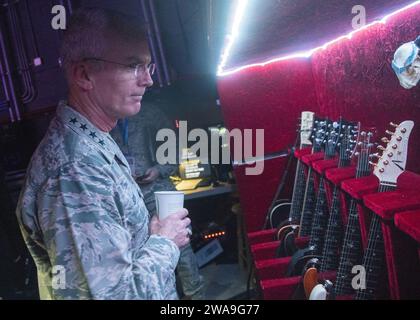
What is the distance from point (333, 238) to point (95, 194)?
2275 mm

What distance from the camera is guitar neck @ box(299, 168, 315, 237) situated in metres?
3.36

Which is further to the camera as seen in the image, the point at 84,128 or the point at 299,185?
the point at 299,185

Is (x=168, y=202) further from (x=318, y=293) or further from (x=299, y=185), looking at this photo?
(x=299, y=185)

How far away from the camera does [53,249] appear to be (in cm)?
104

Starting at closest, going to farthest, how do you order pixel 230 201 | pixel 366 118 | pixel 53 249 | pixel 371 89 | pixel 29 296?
pixel 53 249, pixel 371 89, pixel 366 118, pixel 29 296, pixel 230 201

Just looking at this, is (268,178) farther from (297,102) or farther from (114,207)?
(114,207)

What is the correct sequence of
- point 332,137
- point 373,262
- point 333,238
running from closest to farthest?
point 373,262, point 333,238, point 332,137

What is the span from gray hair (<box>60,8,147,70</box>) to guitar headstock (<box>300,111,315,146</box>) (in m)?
2.89

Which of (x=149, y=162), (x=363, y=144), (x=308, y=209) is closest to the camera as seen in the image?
(x=363, y=144)

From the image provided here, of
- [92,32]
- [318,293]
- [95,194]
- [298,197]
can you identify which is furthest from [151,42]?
[95,194]

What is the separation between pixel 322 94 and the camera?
4043 millimetres

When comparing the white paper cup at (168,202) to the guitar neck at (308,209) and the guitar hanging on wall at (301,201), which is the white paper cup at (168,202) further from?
the guitar neck at (308,209)
